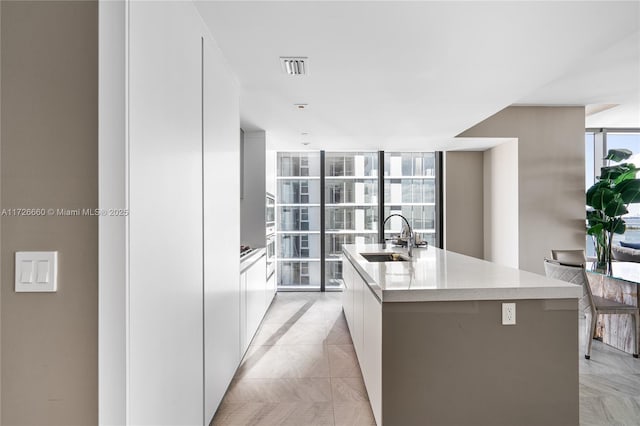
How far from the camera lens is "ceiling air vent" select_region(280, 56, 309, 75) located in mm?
2318

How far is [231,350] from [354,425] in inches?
39.4

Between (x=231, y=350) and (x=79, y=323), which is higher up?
(x=79, y=323)

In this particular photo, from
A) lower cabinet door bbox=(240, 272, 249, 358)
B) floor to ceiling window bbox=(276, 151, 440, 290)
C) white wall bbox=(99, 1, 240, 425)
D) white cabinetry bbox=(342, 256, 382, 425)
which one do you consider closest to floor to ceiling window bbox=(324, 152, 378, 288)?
floor to ceiling window bbox=(276, 151, 440, 290)

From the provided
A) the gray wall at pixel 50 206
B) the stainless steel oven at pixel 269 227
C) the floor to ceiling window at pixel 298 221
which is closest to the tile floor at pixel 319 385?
the stainless steel oven at pixel 269 227

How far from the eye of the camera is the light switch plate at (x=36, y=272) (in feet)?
3.48

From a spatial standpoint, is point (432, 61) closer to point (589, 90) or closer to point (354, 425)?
point (354, 425)

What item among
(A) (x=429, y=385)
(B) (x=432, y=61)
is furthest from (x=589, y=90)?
(A) (x=429, y=385)

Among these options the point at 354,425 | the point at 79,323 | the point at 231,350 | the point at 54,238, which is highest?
the point at 54,238

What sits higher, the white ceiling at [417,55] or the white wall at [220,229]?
the white ceiling at [417,55]

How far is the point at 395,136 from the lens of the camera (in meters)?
4.68

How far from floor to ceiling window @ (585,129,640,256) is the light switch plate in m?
6.76

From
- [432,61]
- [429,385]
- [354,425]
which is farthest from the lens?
[432,61]

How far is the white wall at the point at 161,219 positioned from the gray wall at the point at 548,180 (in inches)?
163

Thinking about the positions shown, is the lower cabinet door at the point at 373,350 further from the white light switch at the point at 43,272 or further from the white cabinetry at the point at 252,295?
the white light switch at the point at 43,272
